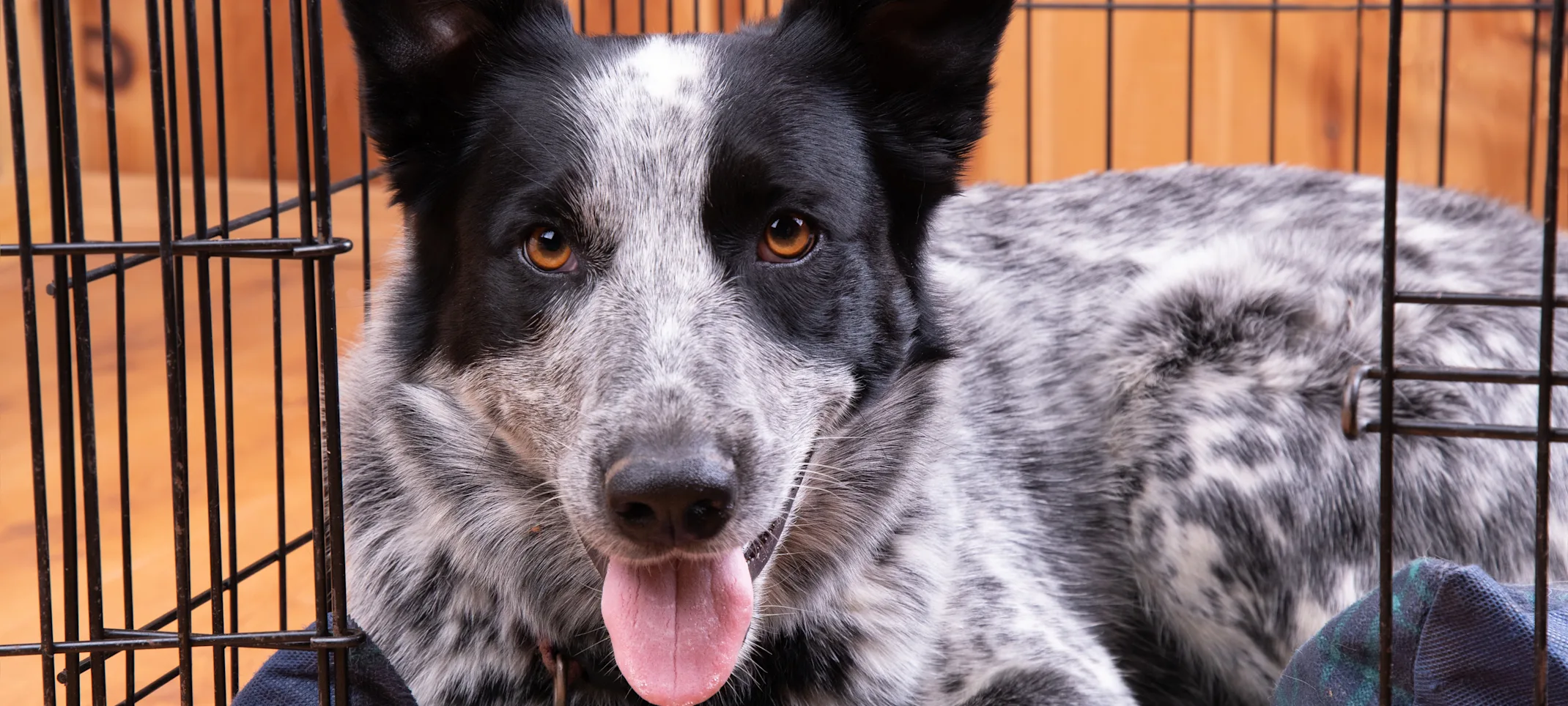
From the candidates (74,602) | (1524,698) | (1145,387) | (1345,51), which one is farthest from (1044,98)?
(74,602)

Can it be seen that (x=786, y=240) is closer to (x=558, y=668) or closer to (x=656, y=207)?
(x=656, y=207)

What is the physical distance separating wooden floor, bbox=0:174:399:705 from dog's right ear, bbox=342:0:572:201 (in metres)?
0.42

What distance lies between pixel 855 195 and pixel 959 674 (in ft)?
2.11

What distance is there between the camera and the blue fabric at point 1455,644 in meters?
1.39

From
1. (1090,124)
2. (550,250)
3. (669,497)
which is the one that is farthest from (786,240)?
(1090,124)

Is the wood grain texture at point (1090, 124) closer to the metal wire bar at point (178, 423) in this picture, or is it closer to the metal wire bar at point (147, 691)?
the metal wire bar at point (147, 691)

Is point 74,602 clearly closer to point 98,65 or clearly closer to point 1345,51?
point 1345,51

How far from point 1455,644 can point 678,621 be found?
2.53ft

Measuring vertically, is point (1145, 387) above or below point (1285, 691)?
above

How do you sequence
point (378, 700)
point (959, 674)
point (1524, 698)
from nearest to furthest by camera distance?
1. point (1524, 698)
2. point (378, 700)
3. point (959, 674)

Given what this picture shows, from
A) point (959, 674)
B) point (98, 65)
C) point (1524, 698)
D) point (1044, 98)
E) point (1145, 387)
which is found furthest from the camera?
point (98, 65)

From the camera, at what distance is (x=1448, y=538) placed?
2.08 m

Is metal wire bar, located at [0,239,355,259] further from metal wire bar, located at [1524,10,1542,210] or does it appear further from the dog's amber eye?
metal wire bar, located at [1524,10,1542,210]

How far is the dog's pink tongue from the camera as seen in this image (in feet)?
4.78
